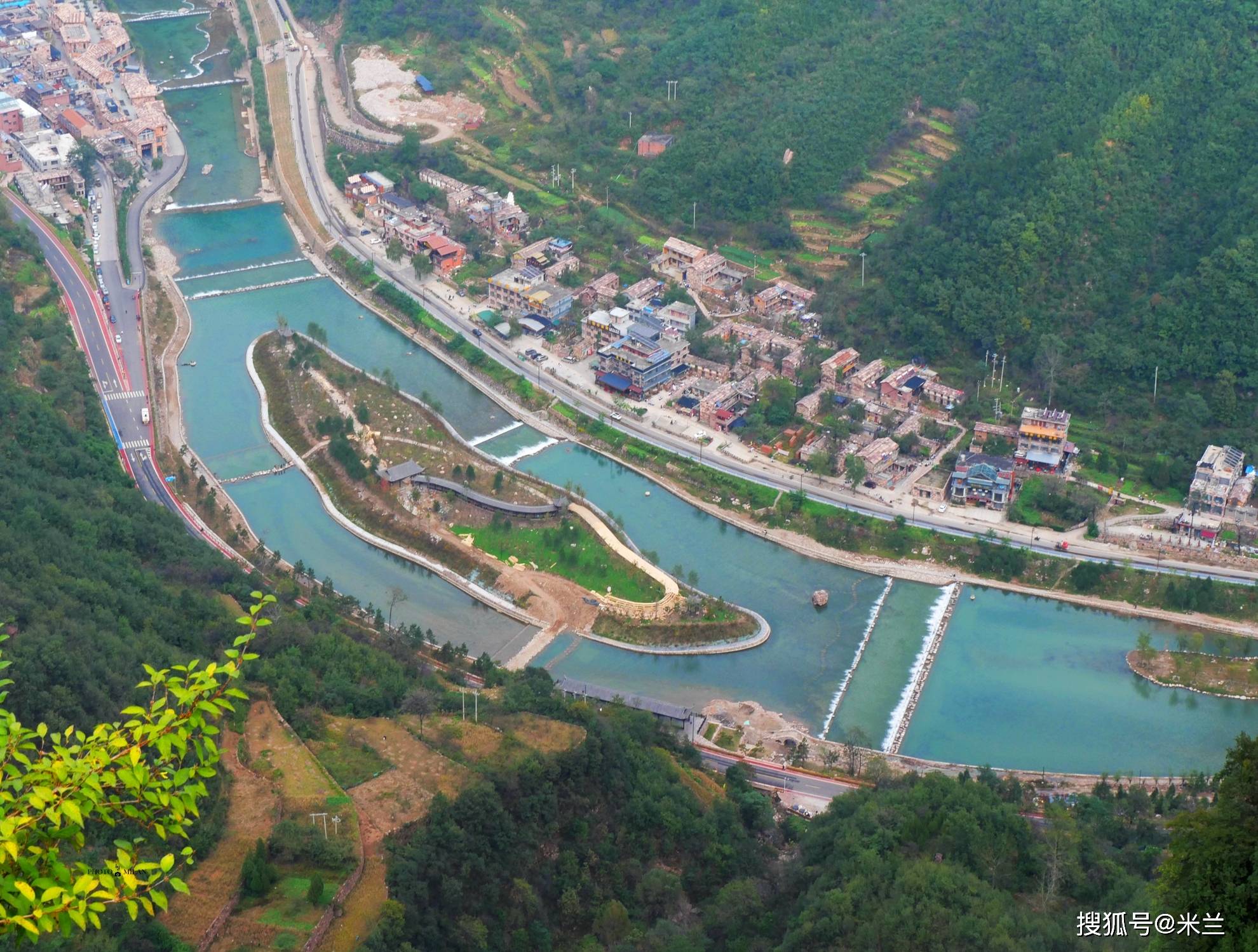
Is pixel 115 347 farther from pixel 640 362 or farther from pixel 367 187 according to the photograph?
pixel 640 362

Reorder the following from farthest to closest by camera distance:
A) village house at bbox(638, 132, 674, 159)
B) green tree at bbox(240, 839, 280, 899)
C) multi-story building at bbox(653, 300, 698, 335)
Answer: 1. village house at bbox(638, 132, 674, 159)
2. multi-story building at bbox(653, 300, 698, 335)
3. green tree at bbox(240, 839, 280, 899)

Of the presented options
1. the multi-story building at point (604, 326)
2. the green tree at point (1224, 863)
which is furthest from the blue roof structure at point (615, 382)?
the green tree at point (1224, 863)

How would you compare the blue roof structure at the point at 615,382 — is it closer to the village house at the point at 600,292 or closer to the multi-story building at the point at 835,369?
the village house at the point at 600,292

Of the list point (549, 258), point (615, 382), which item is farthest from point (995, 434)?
point (549, 258)

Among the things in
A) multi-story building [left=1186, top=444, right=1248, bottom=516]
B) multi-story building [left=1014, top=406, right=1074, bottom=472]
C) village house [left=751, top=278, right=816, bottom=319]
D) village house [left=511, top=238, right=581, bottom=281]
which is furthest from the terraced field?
multi-story building [left=1186, top=444, right=1248, bottom=516]

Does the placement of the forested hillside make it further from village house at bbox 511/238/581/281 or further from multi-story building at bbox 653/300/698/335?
village house at bbox 511/238/581/281

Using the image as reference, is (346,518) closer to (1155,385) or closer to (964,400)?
(964,400)
